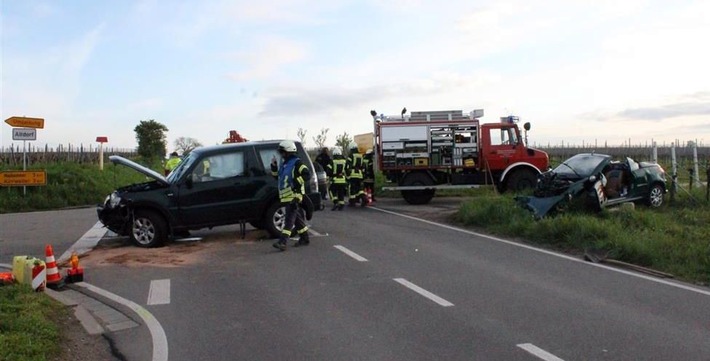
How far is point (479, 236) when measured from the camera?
1359 cm

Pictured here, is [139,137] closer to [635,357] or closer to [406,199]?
[406,199]

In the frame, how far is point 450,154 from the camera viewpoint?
2100cm

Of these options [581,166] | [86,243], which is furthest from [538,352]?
[581,166]

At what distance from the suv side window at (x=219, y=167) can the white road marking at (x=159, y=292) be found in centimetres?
370

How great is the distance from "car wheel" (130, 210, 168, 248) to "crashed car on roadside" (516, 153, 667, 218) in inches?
304

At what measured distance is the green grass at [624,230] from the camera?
10.2 meters

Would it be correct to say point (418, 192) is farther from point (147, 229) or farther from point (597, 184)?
point (147, 229)

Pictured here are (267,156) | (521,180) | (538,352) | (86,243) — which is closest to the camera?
(538,352)

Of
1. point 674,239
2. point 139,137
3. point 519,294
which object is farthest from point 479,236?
point 139,137

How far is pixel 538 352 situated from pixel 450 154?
15.5m

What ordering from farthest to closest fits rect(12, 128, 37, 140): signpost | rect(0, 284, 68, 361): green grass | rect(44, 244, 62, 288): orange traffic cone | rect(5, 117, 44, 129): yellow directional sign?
rect(5, 117, 44, 129): yellow directional sign → rect(12, 128, 37, 140): signpost → rect(44, 244, 62, 288): orange traffic cone → rect(0, 284, 68, 361): green grass

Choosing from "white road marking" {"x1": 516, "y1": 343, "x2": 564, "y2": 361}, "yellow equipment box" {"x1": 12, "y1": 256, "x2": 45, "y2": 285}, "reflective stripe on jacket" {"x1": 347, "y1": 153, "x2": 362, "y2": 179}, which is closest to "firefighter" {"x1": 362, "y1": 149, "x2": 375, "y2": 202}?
"reflective stripe on jacket" {"x1": 347, "y1": 153, "x2": 362, "y2": 179}

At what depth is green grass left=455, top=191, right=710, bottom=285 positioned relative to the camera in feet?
33.6

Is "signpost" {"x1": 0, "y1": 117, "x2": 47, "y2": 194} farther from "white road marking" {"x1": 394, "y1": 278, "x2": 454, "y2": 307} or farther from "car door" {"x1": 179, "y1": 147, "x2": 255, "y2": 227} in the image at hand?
"white road marking" {"x1": 394, "y1": 278, "x2": 454, "y2": 307}
